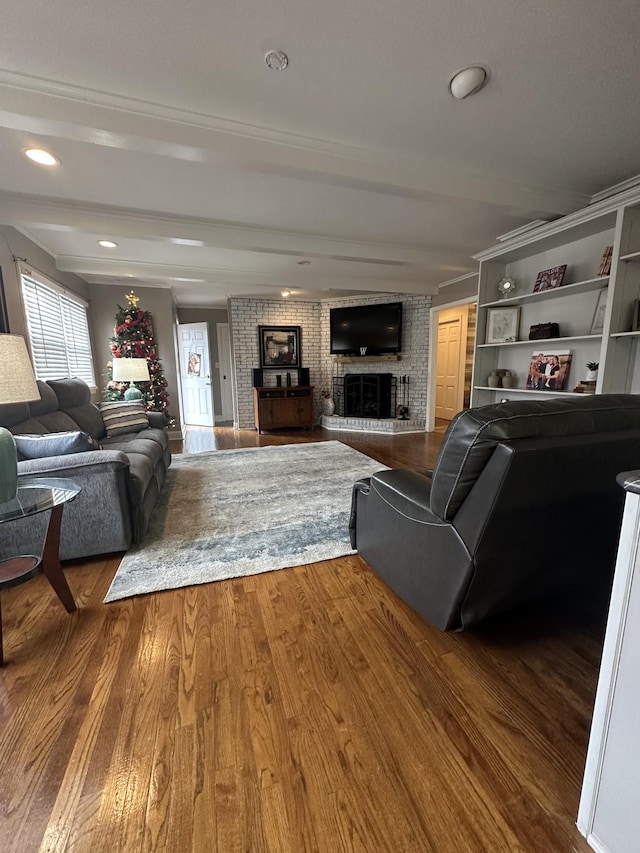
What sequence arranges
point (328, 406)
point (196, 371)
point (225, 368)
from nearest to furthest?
point (328, 406)
point (196, 371)
point (225, 368)

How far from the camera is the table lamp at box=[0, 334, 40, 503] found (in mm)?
1498

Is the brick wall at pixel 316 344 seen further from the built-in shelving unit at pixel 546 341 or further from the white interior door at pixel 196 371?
the built-in shelving unit at pixel 546 341

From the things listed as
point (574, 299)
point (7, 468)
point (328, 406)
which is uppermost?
point (574, 299)

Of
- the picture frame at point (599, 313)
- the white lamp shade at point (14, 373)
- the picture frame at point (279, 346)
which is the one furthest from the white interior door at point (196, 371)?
the picture frame at point (599, 313)

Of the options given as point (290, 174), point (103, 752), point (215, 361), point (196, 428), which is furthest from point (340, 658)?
point (215, 361)

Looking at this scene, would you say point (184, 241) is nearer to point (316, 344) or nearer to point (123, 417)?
point (123, 417)

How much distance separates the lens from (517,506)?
1.16 metres

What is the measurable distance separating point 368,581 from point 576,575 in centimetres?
93

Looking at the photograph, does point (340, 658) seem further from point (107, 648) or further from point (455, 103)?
point (455, 103)

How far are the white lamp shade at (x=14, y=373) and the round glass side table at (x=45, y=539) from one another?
440 millimetres

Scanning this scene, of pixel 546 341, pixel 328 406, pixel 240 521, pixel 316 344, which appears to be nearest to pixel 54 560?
pixel 240 521

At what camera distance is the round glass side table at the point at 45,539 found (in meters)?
1.47

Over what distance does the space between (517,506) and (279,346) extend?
5.79 metres

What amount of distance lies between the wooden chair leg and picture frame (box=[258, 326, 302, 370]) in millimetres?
5084
